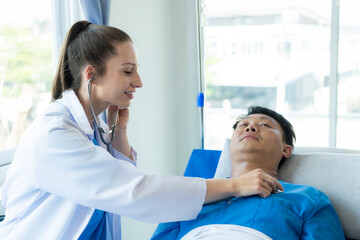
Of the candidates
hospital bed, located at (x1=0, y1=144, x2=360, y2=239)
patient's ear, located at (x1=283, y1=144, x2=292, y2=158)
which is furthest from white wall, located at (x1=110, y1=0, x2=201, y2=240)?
patient's ear, located at (x1=283, y1=144, x2=292, y2=158)

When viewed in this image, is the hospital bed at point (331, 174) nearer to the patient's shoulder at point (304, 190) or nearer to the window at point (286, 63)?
the patient's shoulder at point (304, 190)

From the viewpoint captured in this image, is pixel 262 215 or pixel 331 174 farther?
pixel 331 174

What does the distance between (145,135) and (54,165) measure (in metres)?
1.68

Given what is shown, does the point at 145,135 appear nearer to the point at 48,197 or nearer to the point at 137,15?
the point at 137,15

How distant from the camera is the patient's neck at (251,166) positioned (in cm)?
191

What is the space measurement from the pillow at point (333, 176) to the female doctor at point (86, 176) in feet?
1.21

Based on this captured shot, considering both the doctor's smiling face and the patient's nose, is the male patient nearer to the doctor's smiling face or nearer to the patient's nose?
the patient's nose

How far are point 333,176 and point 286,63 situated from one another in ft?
6.36

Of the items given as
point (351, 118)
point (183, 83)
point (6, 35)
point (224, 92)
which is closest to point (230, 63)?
point (224, 92)

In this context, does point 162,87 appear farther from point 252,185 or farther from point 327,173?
point 252,185

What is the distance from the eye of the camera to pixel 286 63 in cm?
365

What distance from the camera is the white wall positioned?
293 centimetres

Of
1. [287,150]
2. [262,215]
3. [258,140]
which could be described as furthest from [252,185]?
[287,150]

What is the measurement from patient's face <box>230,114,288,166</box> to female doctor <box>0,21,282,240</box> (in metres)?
0.32
